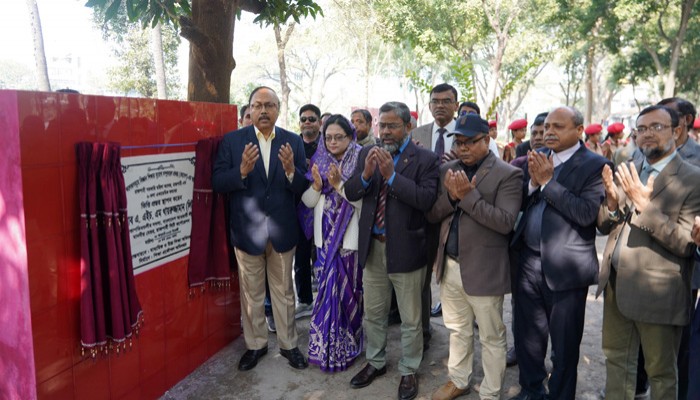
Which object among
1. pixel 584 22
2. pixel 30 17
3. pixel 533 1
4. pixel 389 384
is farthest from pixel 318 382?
pixel 533 1

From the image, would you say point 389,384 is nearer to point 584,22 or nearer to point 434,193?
point 434,193

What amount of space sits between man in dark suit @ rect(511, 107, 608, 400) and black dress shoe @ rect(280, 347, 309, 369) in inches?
68.3

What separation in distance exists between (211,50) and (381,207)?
223 cm

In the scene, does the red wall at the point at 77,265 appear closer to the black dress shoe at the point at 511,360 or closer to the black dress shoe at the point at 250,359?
the black dress shoe at the point at 250,359

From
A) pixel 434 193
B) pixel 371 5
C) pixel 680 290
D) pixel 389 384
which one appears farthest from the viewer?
pixel 371 5

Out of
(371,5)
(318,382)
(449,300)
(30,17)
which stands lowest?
(318,382)

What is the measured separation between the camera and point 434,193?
135 inches

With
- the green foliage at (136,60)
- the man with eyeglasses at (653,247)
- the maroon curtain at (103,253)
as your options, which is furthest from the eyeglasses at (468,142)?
the green foliage at (136,60)

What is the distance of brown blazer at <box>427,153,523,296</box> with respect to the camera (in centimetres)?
305

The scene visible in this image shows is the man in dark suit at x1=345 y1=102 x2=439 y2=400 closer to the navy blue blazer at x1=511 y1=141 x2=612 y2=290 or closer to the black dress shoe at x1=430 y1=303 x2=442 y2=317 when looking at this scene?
the navy blue blazer at x1=511 y1=141 x2=612 y2=290

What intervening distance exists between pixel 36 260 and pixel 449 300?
2.47 meters

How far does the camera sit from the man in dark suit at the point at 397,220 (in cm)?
337

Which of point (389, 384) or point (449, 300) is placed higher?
point (449, 300)

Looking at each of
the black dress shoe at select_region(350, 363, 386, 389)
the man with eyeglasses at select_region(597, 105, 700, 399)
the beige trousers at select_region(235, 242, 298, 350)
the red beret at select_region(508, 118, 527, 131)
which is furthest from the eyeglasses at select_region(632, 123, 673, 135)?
the red beret at select_region(508, 118, 527, 131)
